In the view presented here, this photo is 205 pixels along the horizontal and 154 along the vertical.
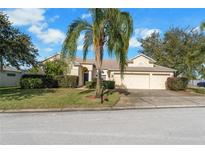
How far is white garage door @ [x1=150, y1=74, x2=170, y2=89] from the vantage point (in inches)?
1204

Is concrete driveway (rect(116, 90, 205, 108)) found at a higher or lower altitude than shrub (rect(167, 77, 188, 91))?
lower

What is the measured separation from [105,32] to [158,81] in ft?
→ 51.9

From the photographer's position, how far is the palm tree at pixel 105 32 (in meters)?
15.7

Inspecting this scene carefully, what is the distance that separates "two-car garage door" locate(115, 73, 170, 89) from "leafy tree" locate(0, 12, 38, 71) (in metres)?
12.8

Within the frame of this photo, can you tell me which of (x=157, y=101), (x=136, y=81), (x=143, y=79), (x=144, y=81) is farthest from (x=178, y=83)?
(x=157, y=101)

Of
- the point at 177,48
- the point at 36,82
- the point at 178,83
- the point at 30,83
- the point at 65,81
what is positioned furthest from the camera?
the point at 177,48

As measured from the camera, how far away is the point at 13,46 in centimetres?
1947

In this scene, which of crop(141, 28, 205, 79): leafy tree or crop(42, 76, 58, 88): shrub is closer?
crop(42, 76, 58, 88): shrub

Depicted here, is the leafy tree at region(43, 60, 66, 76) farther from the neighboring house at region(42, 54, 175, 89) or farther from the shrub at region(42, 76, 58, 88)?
the neighboring house at region(42, 54, 175, 89)

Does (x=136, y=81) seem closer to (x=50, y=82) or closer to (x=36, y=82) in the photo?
(x=50, y=82)

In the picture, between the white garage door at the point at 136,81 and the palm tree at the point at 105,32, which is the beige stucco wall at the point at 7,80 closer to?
the white garage door at the point at 136,81

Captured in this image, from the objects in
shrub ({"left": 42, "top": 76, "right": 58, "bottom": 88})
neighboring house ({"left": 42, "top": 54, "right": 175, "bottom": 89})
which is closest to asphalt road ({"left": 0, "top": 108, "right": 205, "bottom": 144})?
shrub ({"left": 42, "top": 76, "right": 58, "bottom": 88})
